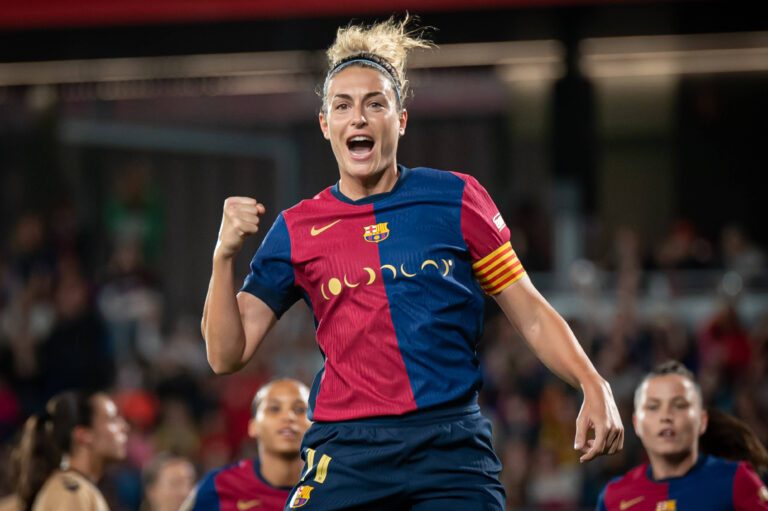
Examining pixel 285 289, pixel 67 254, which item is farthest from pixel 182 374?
pixel 285 289

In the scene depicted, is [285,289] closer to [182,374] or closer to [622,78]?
[182,374]

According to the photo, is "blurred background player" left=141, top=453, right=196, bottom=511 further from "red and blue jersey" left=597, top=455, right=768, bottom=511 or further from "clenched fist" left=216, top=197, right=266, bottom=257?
"clenched fist" left=216, top=197, right=266, bottom=257

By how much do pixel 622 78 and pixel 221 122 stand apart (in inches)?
158

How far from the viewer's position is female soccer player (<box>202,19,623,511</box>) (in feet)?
7.04

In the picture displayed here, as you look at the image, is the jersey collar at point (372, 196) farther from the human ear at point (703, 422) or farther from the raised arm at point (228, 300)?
the human ear at point (703, 422)

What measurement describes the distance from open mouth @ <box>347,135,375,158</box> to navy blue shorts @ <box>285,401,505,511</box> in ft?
2.05

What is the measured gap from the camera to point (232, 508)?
427cm

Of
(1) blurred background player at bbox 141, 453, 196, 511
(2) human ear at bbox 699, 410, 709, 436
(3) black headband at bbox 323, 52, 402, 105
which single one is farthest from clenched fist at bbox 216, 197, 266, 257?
(1) blurred background player at bbox 141, 453, 196, 511

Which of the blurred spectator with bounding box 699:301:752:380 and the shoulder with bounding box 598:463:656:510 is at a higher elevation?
the blurred spectator with bounding box 699:301:752:380

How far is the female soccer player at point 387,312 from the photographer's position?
215 cm

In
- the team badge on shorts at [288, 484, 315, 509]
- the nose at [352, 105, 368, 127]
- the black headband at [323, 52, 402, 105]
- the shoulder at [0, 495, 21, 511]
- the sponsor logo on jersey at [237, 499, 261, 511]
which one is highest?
the black headband at [323, 52, 402, 105]

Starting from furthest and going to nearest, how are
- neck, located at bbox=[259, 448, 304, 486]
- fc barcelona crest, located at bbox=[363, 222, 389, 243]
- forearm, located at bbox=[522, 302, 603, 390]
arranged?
neck, located at bbox=[259, 448, 304, 486]
fc barcelona crest, located at bbox=[363, 222, 389, 243]
forearm, located at bbox=[522, 302, 603, 390]

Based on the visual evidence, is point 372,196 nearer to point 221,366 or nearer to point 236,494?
point 221,366

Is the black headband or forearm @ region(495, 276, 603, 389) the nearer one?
forearm @ region(495, 276, 603, 389)
